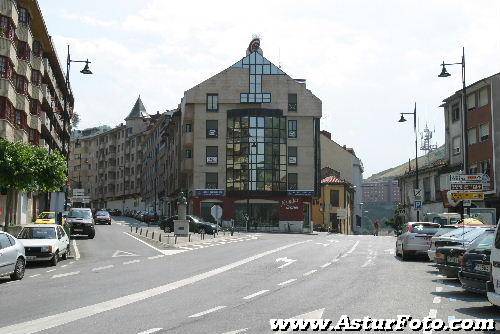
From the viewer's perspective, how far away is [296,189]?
234ft

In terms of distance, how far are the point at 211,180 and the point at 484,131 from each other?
34583 mm

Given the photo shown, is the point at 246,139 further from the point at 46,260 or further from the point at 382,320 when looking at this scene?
the point at 382,320

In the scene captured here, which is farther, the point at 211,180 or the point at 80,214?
the point at 211,180

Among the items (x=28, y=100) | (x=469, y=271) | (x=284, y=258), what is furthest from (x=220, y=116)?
(x=469, y=271)

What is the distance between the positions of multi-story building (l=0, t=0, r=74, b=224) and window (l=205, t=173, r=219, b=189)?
59.1 ft

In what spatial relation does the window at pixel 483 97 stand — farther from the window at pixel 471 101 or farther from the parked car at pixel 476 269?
the parked car at pixel 476 269

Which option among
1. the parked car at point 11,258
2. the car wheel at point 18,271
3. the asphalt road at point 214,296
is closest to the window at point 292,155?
the asphalt road at point 214,296

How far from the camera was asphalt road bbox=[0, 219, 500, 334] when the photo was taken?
966cm

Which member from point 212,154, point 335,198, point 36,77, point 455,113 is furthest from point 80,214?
point 335,198

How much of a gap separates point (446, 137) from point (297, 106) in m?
24.7

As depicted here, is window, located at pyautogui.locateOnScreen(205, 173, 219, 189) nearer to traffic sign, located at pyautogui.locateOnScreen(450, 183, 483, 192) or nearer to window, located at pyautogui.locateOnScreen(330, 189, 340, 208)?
window, located at pyautogui.locateOnScreen(330, 189, 340, 208)

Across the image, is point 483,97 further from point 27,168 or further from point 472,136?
point 27,168

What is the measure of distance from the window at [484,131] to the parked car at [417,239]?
2249cm

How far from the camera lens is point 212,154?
7206 cm
